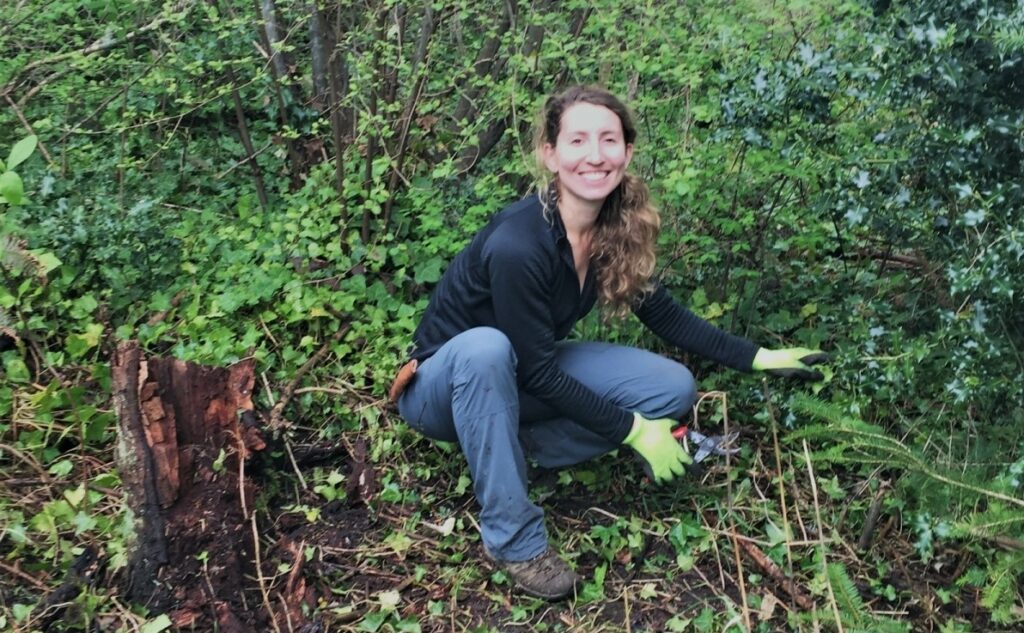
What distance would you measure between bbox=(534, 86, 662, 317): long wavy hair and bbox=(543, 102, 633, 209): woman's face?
0.04 meters

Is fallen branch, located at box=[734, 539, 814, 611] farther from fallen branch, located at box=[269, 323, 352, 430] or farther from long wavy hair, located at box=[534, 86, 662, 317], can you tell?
fallen branch, located at box=[269, 323, 352, 430]

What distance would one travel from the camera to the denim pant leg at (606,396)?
273 cm

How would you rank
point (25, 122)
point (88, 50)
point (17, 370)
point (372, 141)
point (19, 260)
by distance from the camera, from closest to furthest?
point (17, 370)
point (19, 260)
point (372, 141)
point (25, 122)
point (88, 50)

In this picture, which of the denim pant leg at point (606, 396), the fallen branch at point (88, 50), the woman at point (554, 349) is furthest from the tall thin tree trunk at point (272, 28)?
the denim pant leg at point (606, 396)

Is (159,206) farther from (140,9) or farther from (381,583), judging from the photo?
(381,583)

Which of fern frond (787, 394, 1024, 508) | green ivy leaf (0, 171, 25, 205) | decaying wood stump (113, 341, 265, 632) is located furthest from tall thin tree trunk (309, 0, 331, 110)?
fern frond (787, 394, 1024, 508)

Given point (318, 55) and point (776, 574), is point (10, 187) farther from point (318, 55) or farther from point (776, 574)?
point (776, 574)

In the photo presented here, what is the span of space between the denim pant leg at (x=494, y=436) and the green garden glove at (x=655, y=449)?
359 mm

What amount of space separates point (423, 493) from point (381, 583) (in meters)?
0.40

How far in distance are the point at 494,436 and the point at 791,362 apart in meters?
1.01

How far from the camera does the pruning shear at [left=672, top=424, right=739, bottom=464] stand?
9.02 feet

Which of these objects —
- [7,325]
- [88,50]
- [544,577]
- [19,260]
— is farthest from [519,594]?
[88,50]

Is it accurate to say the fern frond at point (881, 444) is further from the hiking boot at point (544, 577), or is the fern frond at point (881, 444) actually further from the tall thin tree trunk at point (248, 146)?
the tall thin tree trunk at point (248, 146)

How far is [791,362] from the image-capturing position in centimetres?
271
